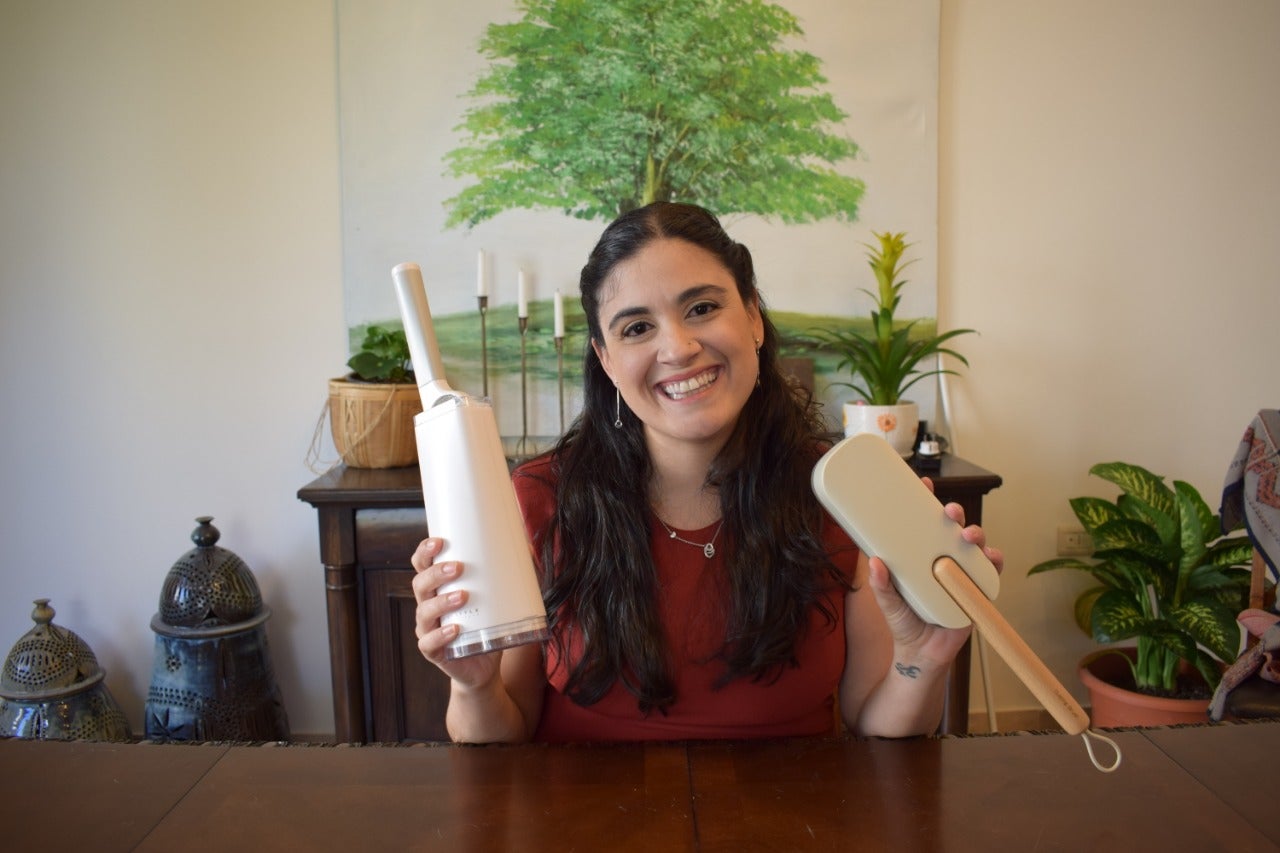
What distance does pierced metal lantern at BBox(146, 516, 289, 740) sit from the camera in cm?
208

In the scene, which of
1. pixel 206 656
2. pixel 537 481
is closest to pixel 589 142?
pixel 537 481

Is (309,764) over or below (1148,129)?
below

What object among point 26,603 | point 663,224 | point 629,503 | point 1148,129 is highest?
point 1148,129

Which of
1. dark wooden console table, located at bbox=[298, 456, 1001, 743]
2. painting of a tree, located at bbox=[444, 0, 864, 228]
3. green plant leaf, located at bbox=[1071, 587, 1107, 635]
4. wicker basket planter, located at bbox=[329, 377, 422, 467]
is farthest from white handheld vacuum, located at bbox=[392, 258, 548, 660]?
green plant leaf, located at bbox=[1071, 587, 1107, 635]

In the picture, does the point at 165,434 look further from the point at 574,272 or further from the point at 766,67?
the point at 766,67

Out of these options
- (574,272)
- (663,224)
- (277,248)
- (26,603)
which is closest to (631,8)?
(574,272)

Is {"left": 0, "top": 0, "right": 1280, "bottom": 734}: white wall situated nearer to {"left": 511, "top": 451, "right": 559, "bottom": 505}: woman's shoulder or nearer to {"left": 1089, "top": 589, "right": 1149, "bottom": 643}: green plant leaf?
{"left": 1089, "top": 589, "right": 1149, "bottom": 643}: green plant leaf

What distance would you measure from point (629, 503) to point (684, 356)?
9.4 inches

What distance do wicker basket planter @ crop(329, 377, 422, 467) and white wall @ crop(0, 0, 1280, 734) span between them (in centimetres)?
28

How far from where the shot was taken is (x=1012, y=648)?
2.60 feet

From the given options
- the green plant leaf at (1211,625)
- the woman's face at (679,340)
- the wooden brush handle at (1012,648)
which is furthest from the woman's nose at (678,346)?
the green plant leaf at (1211,625)

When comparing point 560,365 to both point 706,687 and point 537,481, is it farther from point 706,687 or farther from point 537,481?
point 706,687

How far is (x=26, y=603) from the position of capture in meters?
2.37

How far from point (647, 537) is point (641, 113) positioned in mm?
1401
